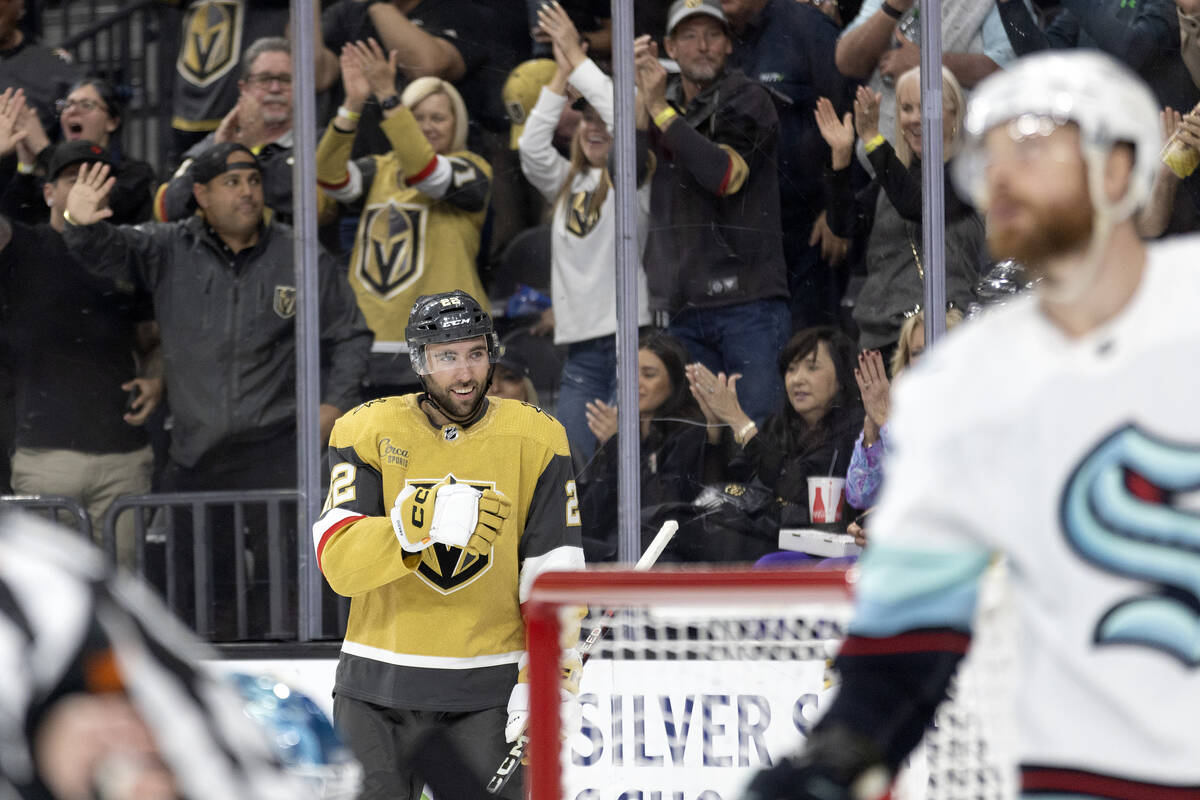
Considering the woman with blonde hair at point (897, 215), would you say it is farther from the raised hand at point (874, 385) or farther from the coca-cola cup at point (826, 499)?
the coca-cola cup at point (826, 499)

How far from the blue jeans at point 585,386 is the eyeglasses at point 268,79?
1.17m

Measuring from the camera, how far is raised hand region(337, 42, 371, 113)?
464 centimetres

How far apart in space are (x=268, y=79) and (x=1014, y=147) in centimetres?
364

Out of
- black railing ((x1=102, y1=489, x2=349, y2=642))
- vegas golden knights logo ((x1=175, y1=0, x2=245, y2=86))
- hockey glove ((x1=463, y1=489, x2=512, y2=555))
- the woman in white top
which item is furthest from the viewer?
vegas golden knights logo ((x1=175, y1=0, x2=245, y2=86))

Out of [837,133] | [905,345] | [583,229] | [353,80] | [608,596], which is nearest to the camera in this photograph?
[608,596]

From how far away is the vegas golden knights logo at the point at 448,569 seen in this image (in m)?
3.31

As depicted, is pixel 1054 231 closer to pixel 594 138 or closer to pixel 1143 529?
pixel 1143 529

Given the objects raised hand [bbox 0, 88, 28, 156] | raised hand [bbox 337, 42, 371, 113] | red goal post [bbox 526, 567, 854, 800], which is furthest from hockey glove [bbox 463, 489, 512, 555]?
raised hand [bbox 0, 88, 28, 156]

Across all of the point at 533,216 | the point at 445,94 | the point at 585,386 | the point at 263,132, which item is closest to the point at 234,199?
the point at 263,132

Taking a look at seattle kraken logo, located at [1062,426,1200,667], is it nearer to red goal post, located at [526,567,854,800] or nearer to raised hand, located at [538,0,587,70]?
red goal post, located at [526,567,854,800]

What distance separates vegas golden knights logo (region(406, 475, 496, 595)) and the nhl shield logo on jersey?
4.94 ft

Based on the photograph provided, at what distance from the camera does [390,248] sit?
468 cm

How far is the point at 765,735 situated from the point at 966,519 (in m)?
1.69

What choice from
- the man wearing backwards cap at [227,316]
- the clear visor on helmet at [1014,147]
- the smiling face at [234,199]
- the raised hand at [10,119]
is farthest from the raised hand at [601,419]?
the clear visor on helmet at [1014,147]
